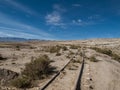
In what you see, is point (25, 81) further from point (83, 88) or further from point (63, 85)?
point (83, 88)

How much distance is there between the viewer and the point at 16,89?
10180 millimetres

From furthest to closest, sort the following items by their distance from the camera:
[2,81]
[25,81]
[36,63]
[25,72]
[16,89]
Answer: [36,63], [25,72], [2,81], [25,81], [16,89]

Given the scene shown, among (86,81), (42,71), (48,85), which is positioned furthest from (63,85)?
(42,71)

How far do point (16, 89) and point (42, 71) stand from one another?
4.57m

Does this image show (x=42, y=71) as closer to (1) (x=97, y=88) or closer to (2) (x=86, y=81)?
(2) (x=86, y=81)

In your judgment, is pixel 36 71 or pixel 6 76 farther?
pixel 36 71

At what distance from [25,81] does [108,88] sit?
4.77 meters

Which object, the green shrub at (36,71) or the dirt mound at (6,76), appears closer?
the dirt mound at (6,76)

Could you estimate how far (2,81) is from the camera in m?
12.0

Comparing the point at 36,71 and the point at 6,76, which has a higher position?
the point at 36,71

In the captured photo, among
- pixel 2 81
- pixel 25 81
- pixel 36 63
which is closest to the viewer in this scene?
pixel 25 81

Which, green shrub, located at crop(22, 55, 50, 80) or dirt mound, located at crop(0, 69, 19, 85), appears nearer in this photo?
dirt mound, located at crop(0, 69, 19, 85)

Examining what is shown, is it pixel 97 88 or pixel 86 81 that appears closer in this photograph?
pixel 97 88

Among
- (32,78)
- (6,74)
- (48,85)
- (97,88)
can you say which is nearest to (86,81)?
(97,88)
